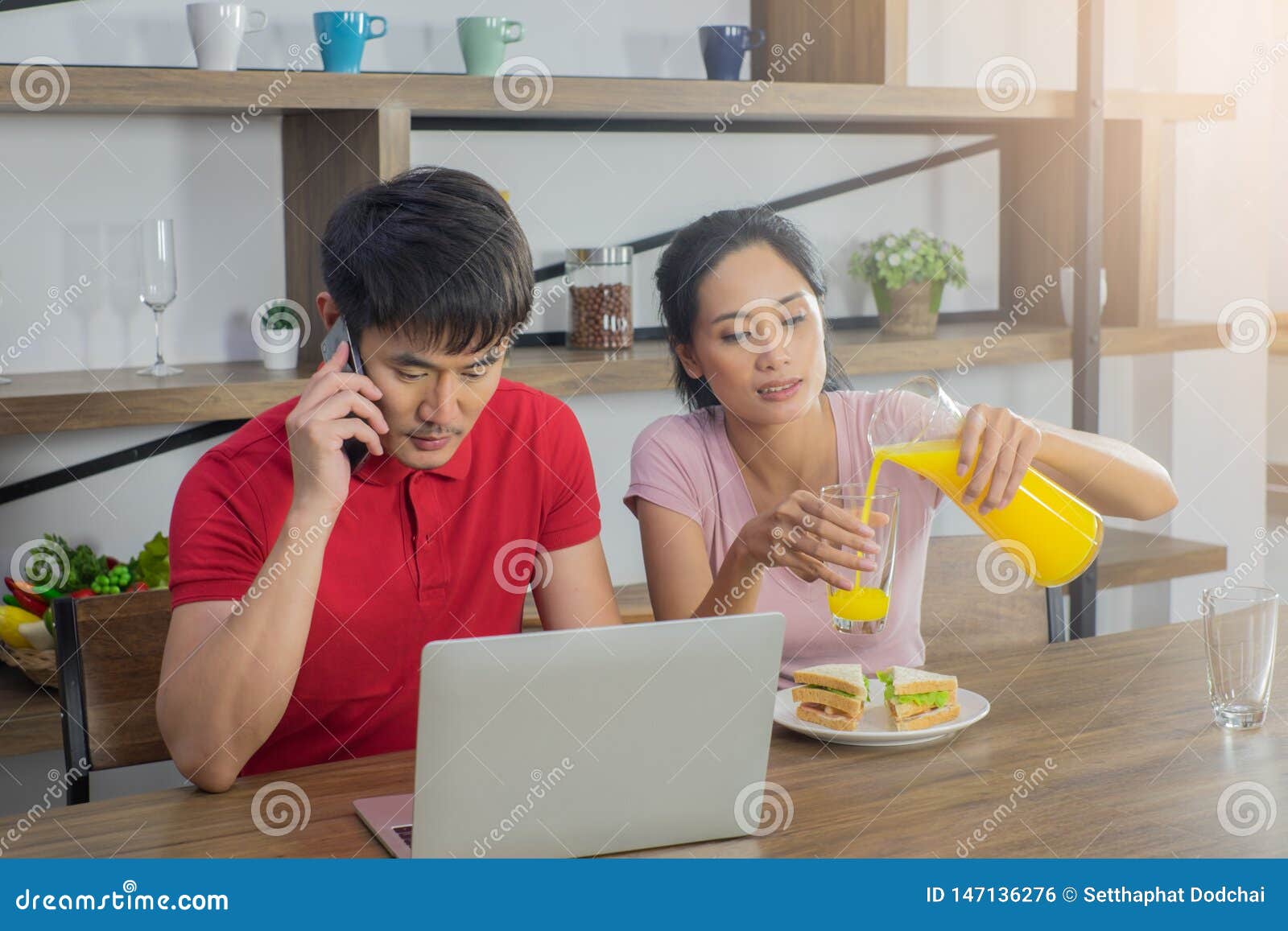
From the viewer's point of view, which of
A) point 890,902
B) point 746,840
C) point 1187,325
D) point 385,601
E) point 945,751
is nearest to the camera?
point 890,902

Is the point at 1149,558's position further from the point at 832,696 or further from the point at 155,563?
the point at 155,563

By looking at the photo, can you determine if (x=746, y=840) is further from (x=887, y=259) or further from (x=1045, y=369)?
(x=1045, y=369)

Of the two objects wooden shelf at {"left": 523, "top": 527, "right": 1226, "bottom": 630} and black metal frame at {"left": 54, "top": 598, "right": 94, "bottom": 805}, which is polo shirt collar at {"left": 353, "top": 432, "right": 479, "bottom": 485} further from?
wooden shelf at {"left": 523, "top": 527, "right": 1226, "bottom": 630}

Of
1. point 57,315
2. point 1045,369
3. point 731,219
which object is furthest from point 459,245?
point 1045,369

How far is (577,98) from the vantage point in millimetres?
2324

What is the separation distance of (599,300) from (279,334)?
593 mm

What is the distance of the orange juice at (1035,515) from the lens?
135 cm

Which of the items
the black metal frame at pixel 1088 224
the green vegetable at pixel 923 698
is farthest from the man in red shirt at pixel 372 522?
the black metal frame at pixel 1088 224

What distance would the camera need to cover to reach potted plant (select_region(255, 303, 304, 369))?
2277 mm

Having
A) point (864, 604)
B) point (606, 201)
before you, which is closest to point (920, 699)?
point (864, 604)

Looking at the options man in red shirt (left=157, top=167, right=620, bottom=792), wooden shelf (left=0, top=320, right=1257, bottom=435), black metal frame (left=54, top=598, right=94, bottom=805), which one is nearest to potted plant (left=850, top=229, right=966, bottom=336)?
wooden shelf (left=0, top=320, right=1257, bottom=435)

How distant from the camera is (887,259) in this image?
9.13ft

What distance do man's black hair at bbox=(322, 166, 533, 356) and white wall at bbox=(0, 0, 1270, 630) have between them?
1.06m

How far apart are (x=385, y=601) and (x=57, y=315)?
3.67ft
